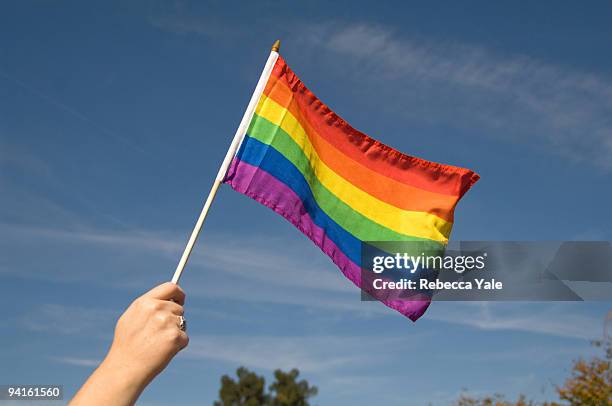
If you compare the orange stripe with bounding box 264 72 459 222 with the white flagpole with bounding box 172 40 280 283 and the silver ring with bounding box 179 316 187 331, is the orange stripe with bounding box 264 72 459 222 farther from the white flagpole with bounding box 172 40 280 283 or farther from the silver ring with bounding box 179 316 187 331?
the silver ring with bounding box 179 316 187 331

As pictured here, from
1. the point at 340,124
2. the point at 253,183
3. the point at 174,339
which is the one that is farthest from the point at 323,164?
the point at 174,339

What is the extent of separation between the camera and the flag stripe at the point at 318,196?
21.1 feet

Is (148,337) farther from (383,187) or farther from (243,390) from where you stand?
(243,390)

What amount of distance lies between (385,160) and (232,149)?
207 centimetres

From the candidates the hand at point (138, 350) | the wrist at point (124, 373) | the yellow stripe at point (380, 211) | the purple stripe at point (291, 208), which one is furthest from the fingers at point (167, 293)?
the yellow stripe at point (380, 211)

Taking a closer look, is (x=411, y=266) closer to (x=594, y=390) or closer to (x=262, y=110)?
(x=262, y=110)

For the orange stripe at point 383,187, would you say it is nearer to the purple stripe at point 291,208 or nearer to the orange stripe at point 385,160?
the orange stripe at point 385,160

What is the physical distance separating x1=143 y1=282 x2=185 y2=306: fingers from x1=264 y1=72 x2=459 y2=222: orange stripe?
4059 millimetres

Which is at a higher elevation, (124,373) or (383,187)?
(383,187)

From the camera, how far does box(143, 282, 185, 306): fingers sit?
2.80 metres

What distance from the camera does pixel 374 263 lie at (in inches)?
273

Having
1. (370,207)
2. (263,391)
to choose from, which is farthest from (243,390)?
(370,207)

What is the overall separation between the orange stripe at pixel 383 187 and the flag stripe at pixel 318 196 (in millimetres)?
258

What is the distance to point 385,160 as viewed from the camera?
7195mm
